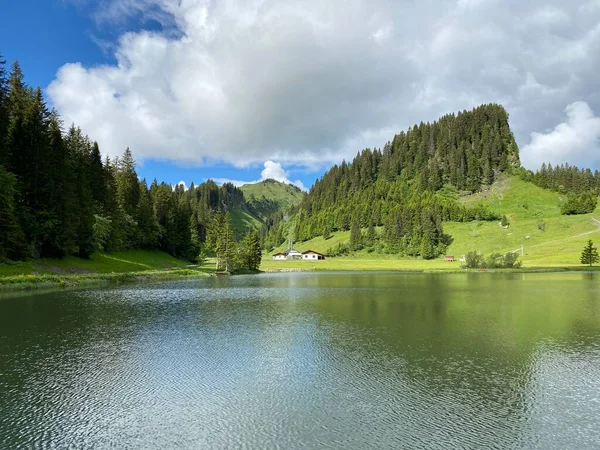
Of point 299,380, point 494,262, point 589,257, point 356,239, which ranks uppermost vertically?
point 356,239

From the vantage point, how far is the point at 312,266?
5748 inches

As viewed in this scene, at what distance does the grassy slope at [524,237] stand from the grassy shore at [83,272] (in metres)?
56.1

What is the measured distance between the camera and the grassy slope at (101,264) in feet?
181

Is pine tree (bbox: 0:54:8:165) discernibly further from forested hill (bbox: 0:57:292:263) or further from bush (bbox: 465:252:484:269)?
bush (bbox: 465:252:484:269)

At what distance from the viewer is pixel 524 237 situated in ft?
496

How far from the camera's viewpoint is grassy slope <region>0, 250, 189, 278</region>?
5528 cm

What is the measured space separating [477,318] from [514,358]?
39.1ft

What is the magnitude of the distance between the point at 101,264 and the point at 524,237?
142 m

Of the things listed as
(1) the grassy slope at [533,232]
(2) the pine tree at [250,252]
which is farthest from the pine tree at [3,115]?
(1) the grassy slope at [533,232]

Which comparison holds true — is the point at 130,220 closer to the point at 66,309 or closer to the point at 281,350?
the point at 66,309

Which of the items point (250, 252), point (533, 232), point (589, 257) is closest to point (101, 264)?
point (250, 252)

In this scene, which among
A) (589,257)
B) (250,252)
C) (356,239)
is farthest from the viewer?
(356,239)

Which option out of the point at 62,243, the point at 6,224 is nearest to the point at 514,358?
the point at 6,224

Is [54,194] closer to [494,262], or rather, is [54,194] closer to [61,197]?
[61,197]
